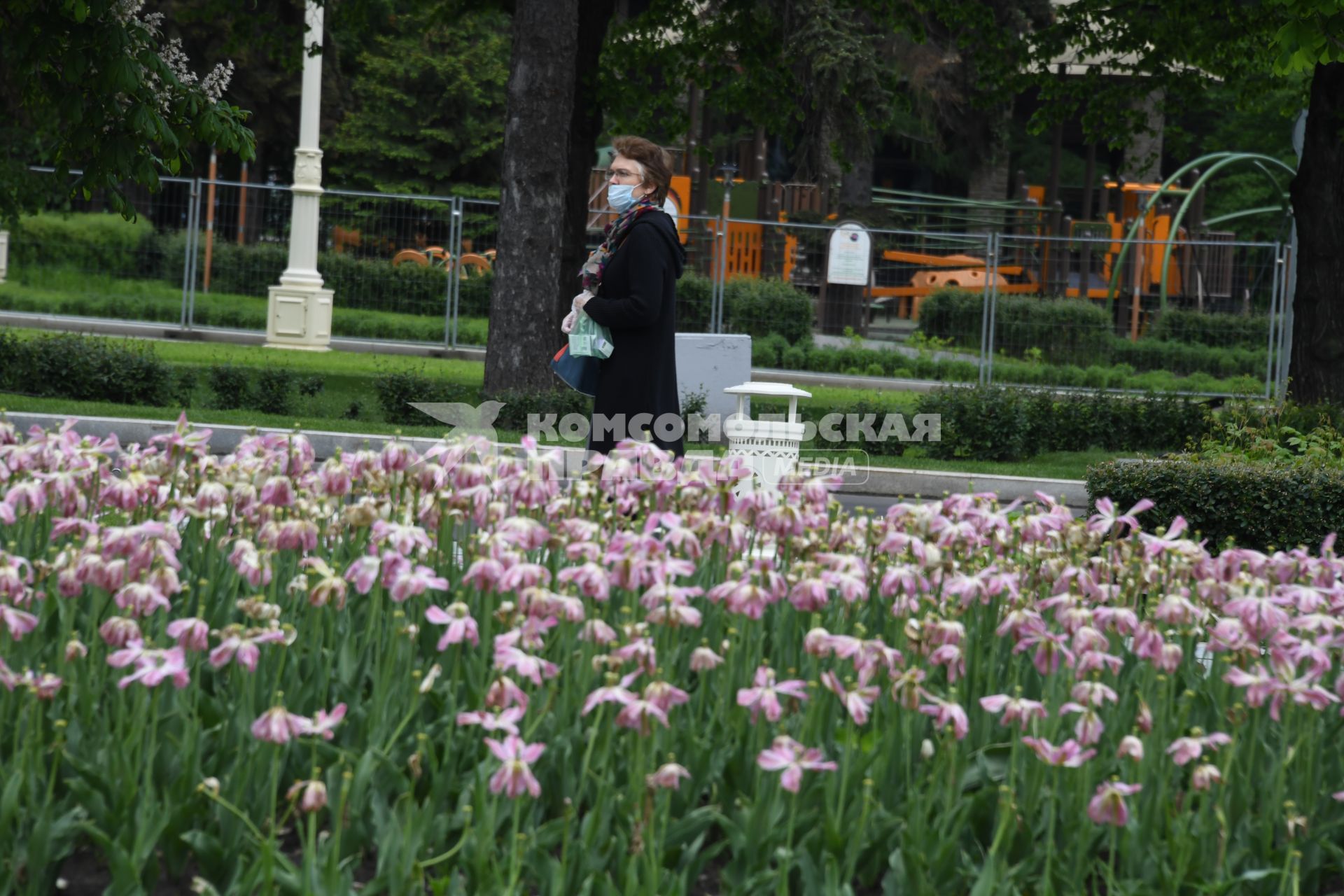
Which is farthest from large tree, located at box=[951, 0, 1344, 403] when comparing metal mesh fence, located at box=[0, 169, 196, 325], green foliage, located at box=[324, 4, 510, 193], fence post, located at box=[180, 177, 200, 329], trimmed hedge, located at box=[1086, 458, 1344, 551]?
green foliage, located at box=[324, 4, 510, 193]

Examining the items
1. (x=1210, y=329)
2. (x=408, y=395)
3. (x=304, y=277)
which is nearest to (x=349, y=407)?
(x=408, y=395)

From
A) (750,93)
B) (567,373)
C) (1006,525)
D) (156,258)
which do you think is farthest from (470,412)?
(156,258)

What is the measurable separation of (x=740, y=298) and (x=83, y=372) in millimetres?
12094

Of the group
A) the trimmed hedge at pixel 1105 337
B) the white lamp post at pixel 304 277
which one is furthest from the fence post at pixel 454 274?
the trimmed hedge at pixel 1105 337

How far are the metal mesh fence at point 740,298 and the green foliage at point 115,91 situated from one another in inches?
411

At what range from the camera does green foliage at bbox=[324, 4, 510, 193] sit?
38.2 meters

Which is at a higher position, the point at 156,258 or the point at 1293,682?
the point at 156,258

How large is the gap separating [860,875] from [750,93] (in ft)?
54.7

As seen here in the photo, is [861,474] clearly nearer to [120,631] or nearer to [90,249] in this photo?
[120,631]

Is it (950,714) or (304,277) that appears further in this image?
(304,277)

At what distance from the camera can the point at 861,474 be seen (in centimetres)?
1315

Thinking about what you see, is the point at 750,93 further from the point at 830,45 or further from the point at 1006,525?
the point at 1006,525

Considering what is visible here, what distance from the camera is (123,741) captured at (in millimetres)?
3617

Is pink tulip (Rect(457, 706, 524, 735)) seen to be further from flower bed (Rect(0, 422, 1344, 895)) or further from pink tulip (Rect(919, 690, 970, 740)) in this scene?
pink tulip (Rect(919, 690, 970, 740))
